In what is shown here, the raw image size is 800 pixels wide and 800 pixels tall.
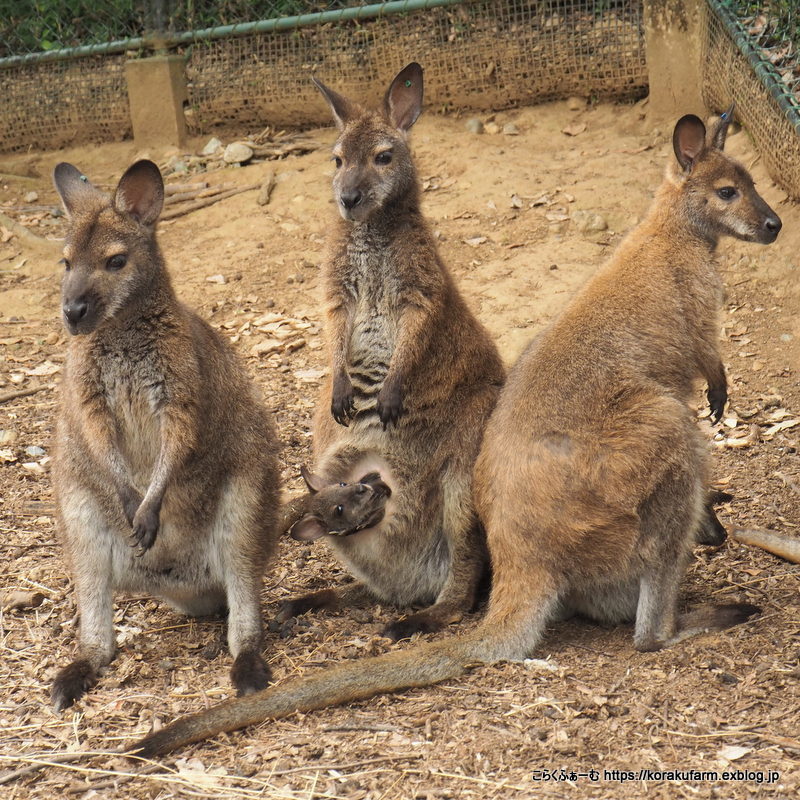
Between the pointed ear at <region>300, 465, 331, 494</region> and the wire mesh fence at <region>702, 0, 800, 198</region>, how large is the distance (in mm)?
3936

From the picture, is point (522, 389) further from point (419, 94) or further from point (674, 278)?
point (419, 94)

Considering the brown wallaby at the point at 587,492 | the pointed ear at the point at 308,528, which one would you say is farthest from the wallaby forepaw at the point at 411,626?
the pointed ear at the point at 308,528

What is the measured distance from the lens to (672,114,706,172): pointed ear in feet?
17.2

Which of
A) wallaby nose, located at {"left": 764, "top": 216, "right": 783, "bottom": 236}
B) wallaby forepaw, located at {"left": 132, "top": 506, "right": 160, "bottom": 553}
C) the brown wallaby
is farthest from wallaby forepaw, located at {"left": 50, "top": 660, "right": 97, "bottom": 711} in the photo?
wallaby nose, located at {"left": 764, "top": 216, "right": 783, "bottom": 236}

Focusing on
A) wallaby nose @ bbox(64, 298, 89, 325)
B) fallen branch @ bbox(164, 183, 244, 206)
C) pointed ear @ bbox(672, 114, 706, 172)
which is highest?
pointed ear @ bbox(672, 114, 706, 172)

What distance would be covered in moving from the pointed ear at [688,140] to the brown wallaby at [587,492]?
73 cm

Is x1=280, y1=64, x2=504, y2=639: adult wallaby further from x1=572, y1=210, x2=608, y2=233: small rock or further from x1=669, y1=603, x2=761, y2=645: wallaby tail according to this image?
x1=572, y1=210, x2=608, y2=233: small rock

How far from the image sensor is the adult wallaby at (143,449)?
179 inches

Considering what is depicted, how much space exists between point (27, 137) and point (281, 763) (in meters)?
8.52

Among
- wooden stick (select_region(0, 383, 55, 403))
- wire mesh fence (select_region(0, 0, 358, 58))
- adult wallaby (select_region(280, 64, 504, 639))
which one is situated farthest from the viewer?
wire mesh fence (select_region(0, 0, 358, 58))

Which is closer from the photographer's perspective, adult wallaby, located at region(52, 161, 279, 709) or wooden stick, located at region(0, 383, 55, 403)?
adult wallaby, located at region(52, 161, 279, 709)

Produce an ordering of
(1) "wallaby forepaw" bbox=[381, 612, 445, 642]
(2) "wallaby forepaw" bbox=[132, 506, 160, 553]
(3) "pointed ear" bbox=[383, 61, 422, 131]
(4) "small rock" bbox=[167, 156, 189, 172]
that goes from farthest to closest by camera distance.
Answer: (4) "small rock" bbox=[167, 156, 189, 172], (3) "pointed ear" bbox=[383, 61, 422, 131], (1) "wallaby forepaw" bbox=[381, 612, 445, 642], (2) "wallaby forepaw" bbox=[132, 506, 160, 553]

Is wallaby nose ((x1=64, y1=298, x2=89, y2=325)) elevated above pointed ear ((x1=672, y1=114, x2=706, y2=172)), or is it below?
below

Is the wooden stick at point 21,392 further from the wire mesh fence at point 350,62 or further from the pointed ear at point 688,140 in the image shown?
the pointed ear at point 688,140
